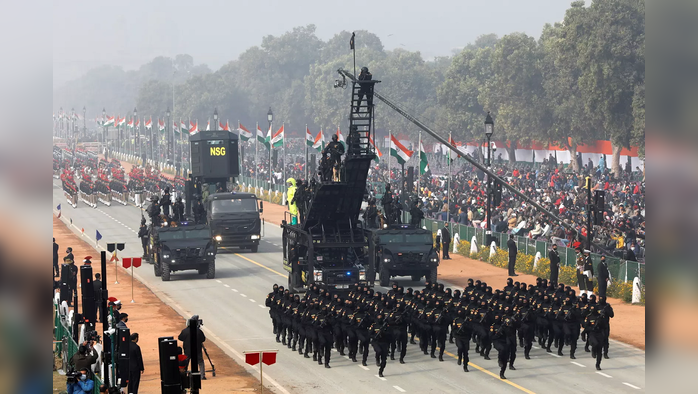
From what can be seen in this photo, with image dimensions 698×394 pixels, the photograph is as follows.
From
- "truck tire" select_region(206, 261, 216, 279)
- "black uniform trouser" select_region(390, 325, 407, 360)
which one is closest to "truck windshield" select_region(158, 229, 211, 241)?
"truck tire" select_region(206, 261, 216, 279)

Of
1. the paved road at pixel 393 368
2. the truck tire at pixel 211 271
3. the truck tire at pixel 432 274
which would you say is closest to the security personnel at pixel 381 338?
the paved road at pixel 393 368

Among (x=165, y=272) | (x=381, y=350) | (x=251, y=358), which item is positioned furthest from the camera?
(x=165, y=272)

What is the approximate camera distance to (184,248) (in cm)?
3838

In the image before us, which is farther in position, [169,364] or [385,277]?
[385,277]

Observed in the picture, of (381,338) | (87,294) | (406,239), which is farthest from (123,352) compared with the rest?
(406,239)

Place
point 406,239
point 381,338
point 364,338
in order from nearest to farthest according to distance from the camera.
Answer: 1. point 381,338
2. point 364,338
3. point 406,239

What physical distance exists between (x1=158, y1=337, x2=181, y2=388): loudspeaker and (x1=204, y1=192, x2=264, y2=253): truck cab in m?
34.6

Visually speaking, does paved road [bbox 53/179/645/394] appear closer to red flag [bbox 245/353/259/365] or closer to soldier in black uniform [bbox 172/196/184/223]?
red flag [bbox 245/353/259/365]

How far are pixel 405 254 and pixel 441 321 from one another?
11.3 m

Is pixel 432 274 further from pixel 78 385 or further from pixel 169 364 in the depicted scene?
pixel 169 364

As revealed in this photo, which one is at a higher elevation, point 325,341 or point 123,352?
point 123,352

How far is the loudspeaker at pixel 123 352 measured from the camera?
17.8m

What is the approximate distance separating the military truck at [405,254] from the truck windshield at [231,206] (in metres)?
10.9

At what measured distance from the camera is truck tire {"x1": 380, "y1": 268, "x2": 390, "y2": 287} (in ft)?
118
